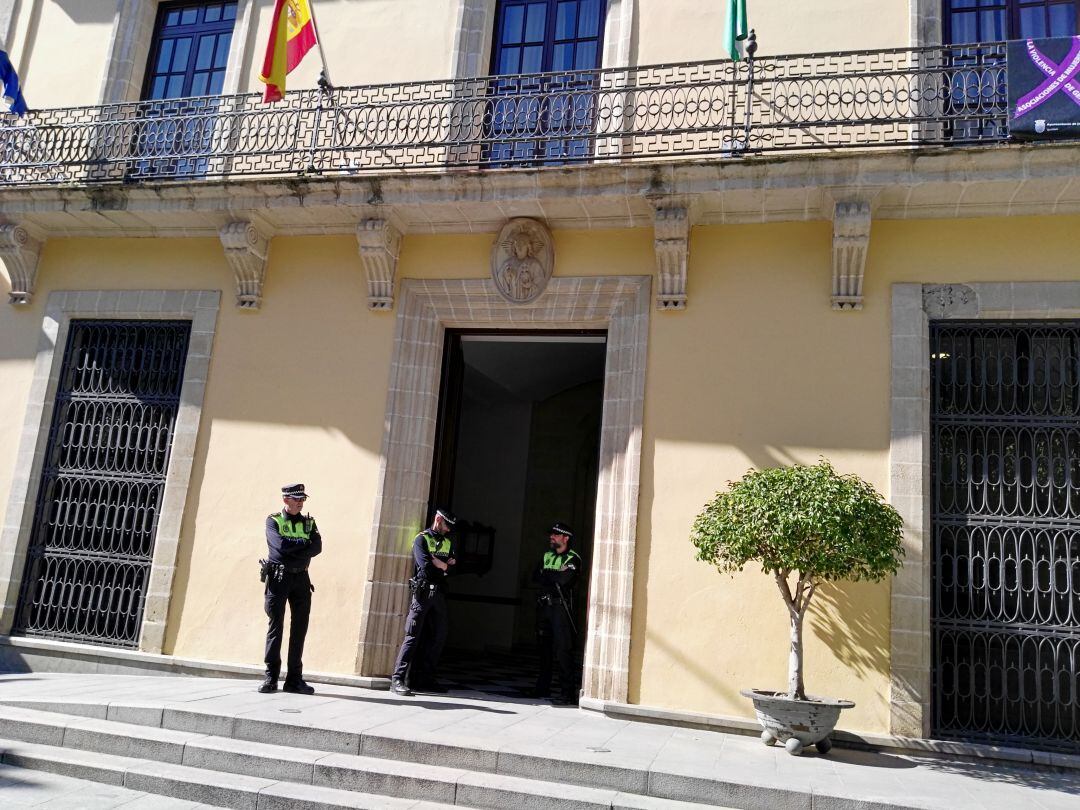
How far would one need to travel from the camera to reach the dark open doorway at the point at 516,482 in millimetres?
13516

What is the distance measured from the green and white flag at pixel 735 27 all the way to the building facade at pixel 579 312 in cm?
24

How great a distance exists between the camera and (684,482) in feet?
27.2

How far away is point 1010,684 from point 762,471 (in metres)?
2.65

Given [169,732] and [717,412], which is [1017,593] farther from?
[169,732]

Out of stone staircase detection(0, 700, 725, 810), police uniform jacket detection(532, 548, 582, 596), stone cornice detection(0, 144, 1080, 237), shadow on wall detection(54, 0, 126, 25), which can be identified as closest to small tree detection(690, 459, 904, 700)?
stone staircase detection(0, 700, 725, 810)

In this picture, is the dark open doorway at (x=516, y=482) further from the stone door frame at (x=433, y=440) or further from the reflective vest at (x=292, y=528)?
the reflective vest at (x=292, y=528)

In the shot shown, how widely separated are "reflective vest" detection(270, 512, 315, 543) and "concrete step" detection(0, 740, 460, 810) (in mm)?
2265

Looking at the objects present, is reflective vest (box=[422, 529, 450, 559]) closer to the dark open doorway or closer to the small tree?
the small tree

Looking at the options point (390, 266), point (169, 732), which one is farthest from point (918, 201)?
point (169, 732)

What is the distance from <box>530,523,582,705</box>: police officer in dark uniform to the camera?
9.05 m

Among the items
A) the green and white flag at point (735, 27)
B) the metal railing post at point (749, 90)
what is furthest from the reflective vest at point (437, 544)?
the green and white flag at point (735, 27)

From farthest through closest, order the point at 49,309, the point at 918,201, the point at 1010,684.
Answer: the point at 49,309
the point at 918,201
the point at 1010,684

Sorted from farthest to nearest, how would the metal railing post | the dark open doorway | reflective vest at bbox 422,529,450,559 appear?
the dark open doorway
reflective vest at bbox 422,529,450,559
the metal railing post

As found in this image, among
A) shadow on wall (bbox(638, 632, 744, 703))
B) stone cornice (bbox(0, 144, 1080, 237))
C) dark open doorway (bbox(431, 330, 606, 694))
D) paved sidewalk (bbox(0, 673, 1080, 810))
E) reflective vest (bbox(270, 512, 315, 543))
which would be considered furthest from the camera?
dark open doorway (bbox(431, 330, 606, 694))
